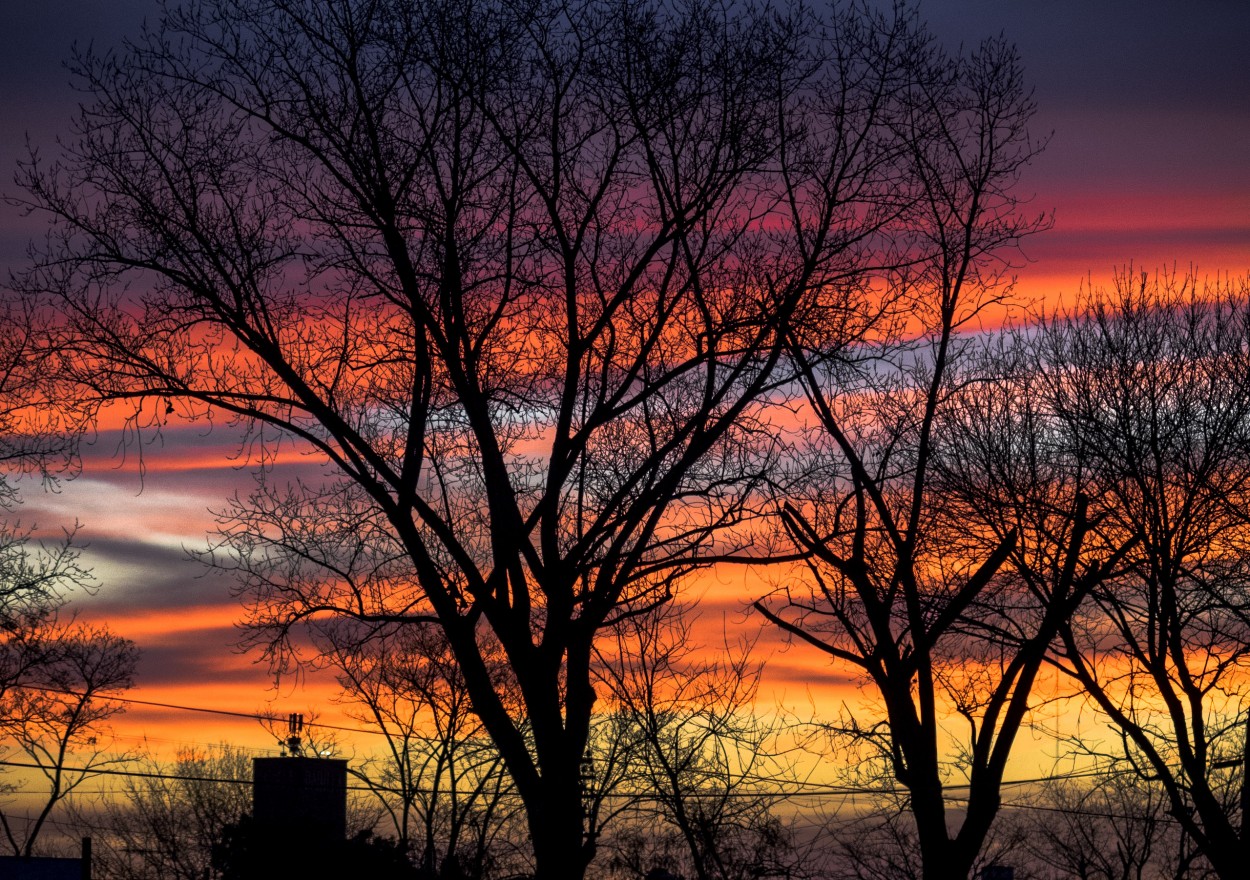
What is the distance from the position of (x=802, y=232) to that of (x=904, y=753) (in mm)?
8056

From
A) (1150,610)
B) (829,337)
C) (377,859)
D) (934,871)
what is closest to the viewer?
(829,337)

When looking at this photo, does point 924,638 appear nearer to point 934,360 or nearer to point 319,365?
point 934,360

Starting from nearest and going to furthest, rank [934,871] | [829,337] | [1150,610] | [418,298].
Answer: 1. [418,298]
2. [829,337]
3. [934,871]
4. [1150,610]

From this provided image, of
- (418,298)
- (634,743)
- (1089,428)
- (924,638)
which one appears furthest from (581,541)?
(634,743)

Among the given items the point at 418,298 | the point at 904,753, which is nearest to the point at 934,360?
the point at 904,753

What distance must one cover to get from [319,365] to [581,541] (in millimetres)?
3879

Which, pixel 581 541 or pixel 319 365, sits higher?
pixel 319 365

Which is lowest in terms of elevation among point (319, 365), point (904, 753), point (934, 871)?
point (934, 871)

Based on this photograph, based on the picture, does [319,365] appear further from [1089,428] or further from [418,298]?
[1089,428]

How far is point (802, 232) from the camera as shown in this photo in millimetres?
18625

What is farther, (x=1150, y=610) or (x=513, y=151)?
(x=1150, y=610)

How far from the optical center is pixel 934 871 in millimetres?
20000

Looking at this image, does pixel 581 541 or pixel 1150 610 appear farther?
pixel 1150 610

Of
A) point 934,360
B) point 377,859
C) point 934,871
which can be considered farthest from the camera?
point 377,859
